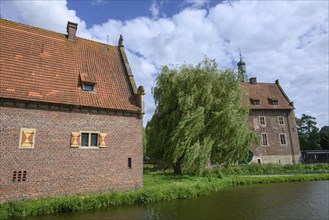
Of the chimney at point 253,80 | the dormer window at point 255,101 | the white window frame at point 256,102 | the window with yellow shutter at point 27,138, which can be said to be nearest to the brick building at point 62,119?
the window with yellow shutter at point 27,138

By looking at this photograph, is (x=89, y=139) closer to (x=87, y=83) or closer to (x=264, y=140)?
(x=87, y=83)

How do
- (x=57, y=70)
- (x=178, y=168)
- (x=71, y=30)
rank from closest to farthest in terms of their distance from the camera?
(x=57, y=70), (x=71, y=30), (x=178, y=168)

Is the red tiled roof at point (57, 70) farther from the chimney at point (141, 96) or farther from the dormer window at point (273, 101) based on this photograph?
the dormer window at point (273, 101)

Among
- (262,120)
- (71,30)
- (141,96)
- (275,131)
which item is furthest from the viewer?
(262,120)

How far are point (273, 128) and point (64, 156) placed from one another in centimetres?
3357

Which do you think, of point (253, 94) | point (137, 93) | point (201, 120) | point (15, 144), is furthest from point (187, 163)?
point (253, 94)

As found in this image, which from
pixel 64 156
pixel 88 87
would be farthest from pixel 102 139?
pixel 88 87

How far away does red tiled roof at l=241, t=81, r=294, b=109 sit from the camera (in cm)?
4009

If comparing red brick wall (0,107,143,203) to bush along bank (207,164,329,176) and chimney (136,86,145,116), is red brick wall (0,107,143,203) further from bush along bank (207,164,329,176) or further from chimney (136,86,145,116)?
bush along bank (207,164,329,176)

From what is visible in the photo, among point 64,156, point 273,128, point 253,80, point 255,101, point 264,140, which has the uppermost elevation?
point 253,80

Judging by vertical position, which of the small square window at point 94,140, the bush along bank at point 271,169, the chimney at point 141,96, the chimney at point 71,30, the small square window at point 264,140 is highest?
the chimney at point 71,30

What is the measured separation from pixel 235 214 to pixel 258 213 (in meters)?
1.06

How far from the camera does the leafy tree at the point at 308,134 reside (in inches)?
2385

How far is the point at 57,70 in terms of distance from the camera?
52.3ft
